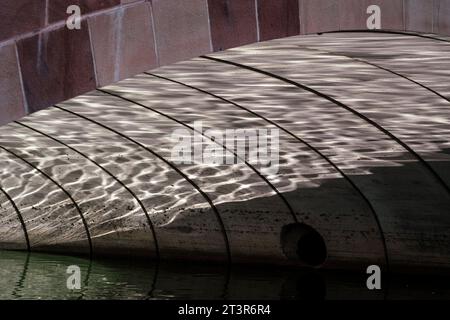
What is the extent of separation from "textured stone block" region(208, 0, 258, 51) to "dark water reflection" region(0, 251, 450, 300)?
7.18 meters

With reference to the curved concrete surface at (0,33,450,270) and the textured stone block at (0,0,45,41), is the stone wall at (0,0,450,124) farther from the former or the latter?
the curved concrete surface at (0,33,450,270)

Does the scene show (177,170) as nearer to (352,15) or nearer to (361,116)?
(361,116)

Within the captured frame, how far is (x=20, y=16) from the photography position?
9984mm

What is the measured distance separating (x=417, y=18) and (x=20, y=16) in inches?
218

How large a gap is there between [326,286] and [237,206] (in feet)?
12.1

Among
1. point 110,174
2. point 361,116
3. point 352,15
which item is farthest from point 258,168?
point 352,15

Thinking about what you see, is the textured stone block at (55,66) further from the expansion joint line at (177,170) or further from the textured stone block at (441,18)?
the expansion joint line at (177,170)

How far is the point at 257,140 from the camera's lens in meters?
18.6

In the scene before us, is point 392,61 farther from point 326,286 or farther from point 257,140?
point 326,286

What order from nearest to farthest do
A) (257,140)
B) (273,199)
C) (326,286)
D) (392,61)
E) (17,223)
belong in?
(392,61) → (257,140) → (326,286) → (273,199) → (17,223)

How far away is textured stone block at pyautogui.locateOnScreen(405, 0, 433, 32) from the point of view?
12578 millimetres

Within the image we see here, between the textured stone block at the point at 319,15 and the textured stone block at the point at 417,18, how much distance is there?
1.04m

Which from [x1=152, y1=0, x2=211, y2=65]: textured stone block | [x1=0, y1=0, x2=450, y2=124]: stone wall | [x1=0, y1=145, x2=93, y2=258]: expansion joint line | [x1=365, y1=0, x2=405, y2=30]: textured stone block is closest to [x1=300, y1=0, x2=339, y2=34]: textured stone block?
[x1=0, y1=0, x2=450, y2=124]: stone wall
